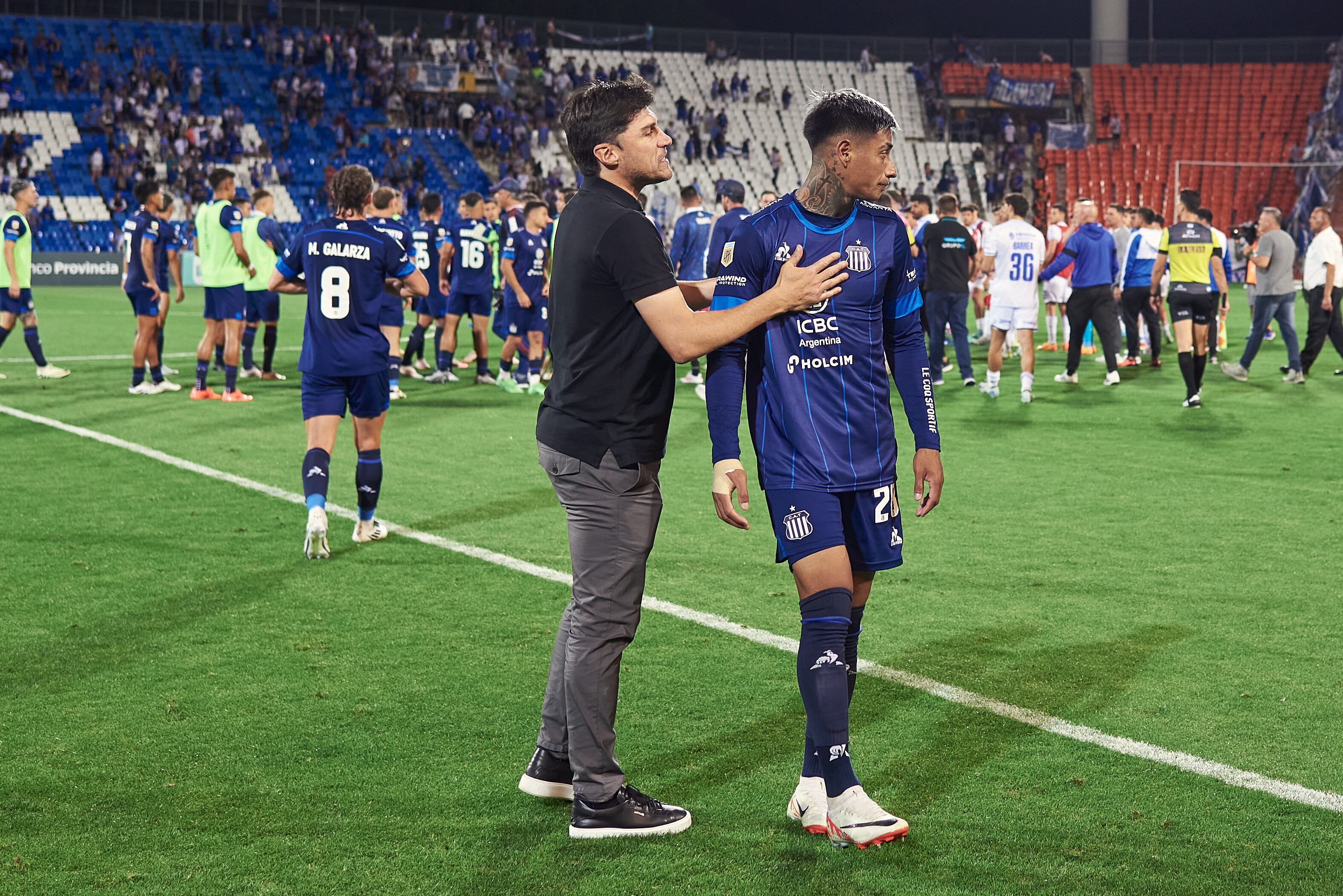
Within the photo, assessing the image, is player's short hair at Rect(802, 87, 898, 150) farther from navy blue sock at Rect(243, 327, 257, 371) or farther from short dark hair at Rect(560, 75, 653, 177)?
navy blue sock at Rect(243, 327, 257, 371)

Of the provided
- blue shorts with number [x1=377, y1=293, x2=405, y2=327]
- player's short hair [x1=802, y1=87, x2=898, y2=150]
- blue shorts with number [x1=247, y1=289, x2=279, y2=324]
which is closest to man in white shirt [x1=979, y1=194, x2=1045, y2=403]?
blue shorts with number [x1=377, y1=293, x2=405, y2=327]

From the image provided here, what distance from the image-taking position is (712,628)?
18.3 feet

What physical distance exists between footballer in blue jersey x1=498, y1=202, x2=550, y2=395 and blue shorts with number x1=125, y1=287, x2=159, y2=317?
11.9 feet

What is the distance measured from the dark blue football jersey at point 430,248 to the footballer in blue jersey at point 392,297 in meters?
1.14

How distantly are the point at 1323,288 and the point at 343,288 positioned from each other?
12.6 meters

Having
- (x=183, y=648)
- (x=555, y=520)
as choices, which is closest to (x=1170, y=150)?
(x=555, y=520)

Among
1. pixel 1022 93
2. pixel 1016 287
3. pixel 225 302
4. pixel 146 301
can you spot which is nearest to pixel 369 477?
pixel 225 302

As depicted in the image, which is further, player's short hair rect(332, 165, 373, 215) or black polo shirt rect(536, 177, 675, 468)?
player's short hair rect(332, 165, 373, 215)

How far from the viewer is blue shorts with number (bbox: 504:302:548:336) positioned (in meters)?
14.1

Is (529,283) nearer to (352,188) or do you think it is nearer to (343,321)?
(352,188)

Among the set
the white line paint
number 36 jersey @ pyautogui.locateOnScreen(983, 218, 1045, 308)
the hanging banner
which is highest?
the hanging banner

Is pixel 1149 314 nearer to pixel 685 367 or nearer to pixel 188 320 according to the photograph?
pixel 685 367

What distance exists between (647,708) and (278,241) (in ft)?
37.8

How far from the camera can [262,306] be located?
15188 millimetres
